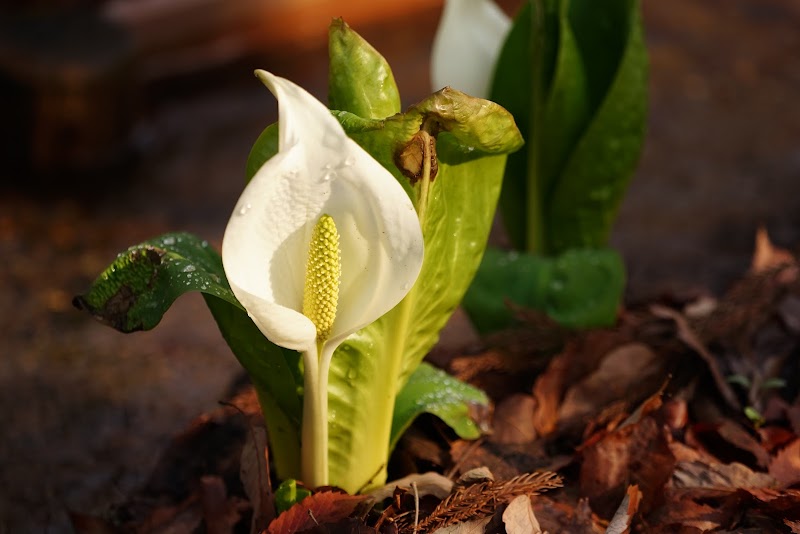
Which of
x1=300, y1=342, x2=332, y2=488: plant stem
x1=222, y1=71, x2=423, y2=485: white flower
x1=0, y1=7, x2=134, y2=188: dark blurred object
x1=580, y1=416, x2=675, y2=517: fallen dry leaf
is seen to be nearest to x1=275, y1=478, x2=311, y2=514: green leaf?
x1=300, y1=342, x2=332, y2=488: plant stem

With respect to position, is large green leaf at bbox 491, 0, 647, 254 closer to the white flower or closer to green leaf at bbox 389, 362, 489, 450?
green leaf at bbox 389, 362, 489, 450

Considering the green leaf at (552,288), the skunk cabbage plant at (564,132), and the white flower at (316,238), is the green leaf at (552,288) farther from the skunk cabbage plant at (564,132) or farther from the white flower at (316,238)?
the white flower at (316,238)

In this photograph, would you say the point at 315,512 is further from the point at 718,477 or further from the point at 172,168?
the point at 172,168

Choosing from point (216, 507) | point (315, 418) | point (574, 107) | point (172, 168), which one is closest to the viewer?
point (315, 418)

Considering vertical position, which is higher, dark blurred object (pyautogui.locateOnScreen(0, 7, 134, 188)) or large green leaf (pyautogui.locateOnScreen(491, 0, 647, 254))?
large green leaf (pyautogui.locateOnScreen(491, 0, 647, 254))

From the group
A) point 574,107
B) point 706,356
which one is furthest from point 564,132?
point 706,356

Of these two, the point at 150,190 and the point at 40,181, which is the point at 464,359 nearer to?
the point at 150,190
